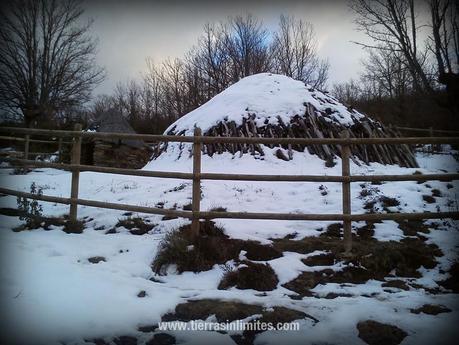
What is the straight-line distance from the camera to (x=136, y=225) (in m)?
5.49

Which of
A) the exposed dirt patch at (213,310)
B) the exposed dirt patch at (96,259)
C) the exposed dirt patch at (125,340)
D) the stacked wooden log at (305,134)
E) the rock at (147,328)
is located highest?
the stacked wooden log at (305,134)

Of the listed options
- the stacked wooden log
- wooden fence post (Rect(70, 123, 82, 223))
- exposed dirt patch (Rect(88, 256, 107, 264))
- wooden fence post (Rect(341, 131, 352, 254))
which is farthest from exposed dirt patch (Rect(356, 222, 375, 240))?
wooden fence post (Rect(70, 123, 82, 223))

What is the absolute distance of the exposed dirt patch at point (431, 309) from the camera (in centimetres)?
333

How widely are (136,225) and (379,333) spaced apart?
3561 millimetres

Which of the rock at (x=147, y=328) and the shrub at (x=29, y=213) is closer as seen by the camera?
the rock at (x=147, y=328)

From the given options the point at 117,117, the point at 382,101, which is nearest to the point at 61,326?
the point at 117,117

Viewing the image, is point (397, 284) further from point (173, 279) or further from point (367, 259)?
point (173, 279)

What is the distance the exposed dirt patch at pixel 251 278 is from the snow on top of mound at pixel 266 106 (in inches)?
231

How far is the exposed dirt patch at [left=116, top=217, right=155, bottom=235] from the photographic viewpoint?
536 cm

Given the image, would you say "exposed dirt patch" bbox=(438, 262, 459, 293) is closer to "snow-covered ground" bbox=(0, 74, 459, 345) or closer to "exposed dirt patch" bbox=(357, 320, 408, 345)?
"snow-covered ground" bbox=(0, 74, 459, 345)

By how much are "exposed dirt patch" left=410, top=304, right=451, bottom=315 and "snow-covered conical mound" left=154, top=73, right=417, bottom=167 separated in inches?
216

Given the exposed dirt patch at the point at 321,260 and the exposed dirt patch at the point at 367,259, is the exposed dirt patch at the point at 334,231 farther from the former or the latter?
the exposed dirt patch at the point at 321,260

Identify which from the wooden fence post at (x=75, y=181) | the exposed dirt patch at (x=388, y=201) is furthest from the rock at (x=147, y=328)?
the exposed dirt patch at (x=388, y=201)

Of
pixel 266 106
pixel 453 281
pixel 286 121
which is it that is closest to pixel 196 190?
pixel 453 281
